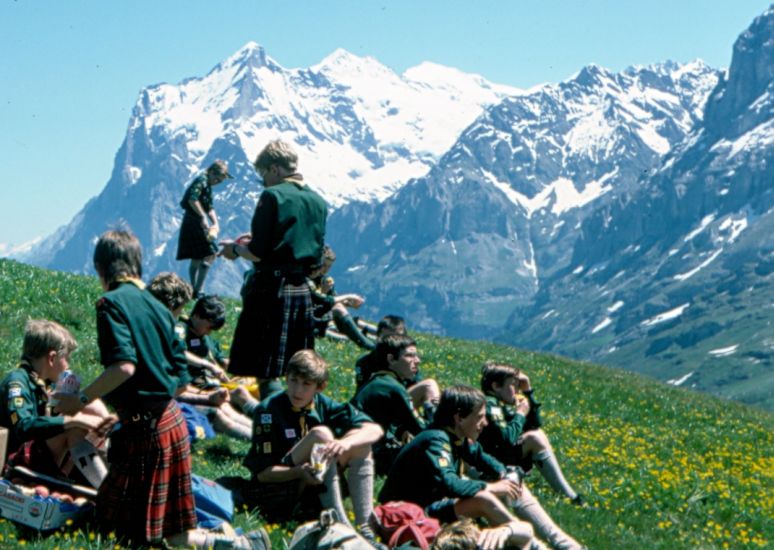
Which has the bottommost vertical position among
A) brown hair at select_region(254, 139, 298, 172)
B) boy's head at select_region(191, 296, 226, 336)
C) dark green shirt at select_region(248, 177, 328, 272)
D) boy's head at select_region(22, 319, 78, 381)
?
boy's head at select_region(22, 319, 78, 381)

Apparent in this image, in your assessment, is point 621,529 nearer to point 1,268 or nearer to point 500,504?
point 500,504

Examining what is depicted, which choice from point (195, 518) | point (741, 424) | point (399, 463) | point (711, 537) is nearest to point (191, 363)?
point (399, 463)

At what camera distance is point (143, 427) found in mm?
8672

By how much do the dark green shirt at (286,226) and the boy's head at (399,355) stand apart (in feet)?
4.67

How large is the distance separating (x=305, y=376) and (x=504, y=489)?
2334mm

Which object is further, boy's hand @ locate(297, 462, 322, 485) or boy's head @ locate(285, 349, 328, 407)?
boy's head @ locate(285, 349, 328, 407)

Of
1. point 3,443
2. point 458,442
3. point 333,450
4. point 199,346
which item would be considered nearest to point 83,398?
point 3,443

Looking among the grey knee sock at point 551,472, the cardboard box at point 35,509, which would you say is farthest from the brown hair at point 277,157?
the grey knee sock at point 551,472

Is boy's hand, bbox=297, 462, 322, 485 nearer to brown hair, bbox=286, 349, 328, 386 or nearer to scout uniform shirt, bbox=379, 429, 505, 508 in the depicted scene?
brown hair, bbox=286, 349, 328, 386

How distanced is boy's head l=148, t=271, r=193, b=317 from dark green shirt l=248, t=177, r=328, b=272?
106cm

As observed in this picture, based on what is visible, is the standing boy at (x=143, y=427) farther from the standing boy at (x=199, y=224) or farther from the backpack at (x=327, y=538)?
the standing boy at (x=199, y=224)

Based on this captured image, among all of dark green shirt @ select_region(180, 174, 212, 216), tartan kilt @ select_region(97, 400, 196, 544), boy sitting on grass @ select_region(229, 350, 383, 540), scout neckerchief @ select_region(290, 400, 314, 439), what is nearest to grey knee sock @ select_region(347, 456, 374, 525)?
boy sitting on grass @ select_region(229, 350, 383, 540)

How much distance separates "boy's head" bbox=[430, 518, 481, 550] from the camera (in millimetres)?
7898

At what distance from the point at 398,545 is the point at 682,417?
53.3 feet
